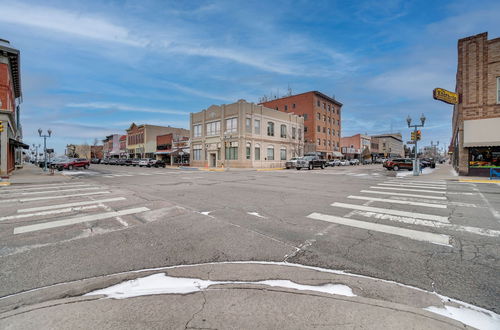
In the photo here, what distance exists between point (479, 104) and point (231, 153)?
30.0m

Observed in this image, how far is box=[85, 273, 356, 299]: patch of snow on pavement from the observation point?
9.47 ft

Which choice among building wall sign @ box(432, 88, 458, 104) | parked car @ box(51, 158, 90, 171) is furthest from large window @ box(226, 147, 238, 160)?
building wall sign @ box(432, 88, 458, 104)

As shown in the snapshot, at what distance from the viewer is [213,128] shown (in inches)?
1638

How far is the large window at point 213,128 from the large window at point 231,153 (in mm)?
3870

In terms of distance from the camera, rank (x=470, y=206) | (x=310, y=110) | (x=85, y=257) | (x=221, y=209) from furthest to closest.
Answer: (x=310, y=110) < (x=470, y=206) < (x=221, y=209) < (x=85, y=257)

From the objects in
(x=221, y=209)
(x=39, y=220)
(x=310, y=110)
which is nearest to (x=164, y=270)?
(x=221, y=209)

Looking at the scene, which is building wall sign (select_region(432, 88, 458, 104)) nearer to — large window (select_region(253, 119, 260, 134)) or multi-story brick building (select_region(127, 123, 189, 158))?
large window (select_region(253, 119, 260, 134))

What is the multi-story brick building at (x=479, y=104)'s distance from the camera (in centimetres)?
1817

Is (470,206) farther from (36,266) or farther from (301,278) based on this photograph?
(36,266)

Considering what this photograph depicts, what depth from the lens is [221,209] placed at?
24.0ft

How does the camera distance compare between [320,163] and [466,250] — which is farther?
[320,163]

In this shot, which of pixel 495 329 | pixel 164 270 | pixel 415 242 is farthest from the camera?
pixel 415 242

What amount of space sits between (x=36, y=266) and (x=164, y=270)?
6.87ft

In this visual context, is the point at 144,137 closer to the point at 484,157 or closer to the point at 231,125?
the point at 231,125
